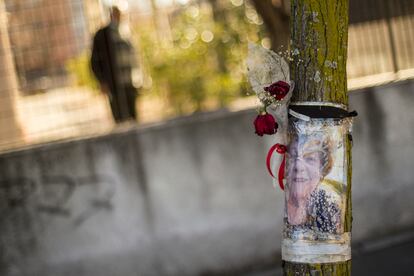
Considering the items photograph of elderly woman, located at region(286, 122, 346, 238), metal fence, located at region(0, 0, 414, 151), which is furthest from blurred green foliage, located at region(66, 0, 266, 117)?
photograph of elderly woman, located at region(286, 122, 346, 238)

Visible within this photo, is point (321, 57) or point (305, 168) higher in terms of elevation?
point (321, 57)

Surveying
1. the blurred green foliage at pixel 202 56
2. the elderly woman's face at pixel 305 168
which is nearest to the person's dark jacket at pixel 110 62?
the blurred green foliage at pixel 202 56

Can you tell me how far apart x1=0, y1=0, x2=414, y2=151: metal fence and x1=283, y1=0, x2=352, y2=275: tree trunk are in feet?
12.4

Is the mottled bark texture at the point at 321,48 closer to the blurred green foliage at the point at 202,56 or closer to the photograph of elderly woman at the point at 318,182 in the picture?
the photograph of elderly woman at the point at 318,182

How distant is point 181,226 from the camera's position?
6383 mm

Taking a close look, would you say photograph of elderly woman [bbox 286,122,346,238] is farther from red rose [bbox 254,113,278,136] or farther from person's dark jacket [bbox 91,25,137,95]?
person's dark jacket [bbox 91,25,137,95]

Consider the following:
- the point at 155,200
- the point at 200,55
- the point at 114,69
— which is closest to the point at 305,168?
the point at 155,200

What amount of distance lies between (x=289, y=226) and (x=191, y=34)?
24.1 ft

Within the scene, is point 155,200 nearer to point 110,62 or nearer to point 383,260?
point 110,62

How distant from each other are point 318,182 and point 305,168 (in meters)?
0.07

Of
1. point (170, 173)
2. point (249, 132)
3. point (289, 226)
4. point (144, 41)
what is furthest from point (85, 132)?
point (289, 226)

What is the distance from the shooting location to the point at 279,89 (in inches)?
127

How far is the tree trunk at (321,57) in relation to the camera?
3.17m

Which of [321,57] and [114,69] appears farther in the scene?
[114,69]
